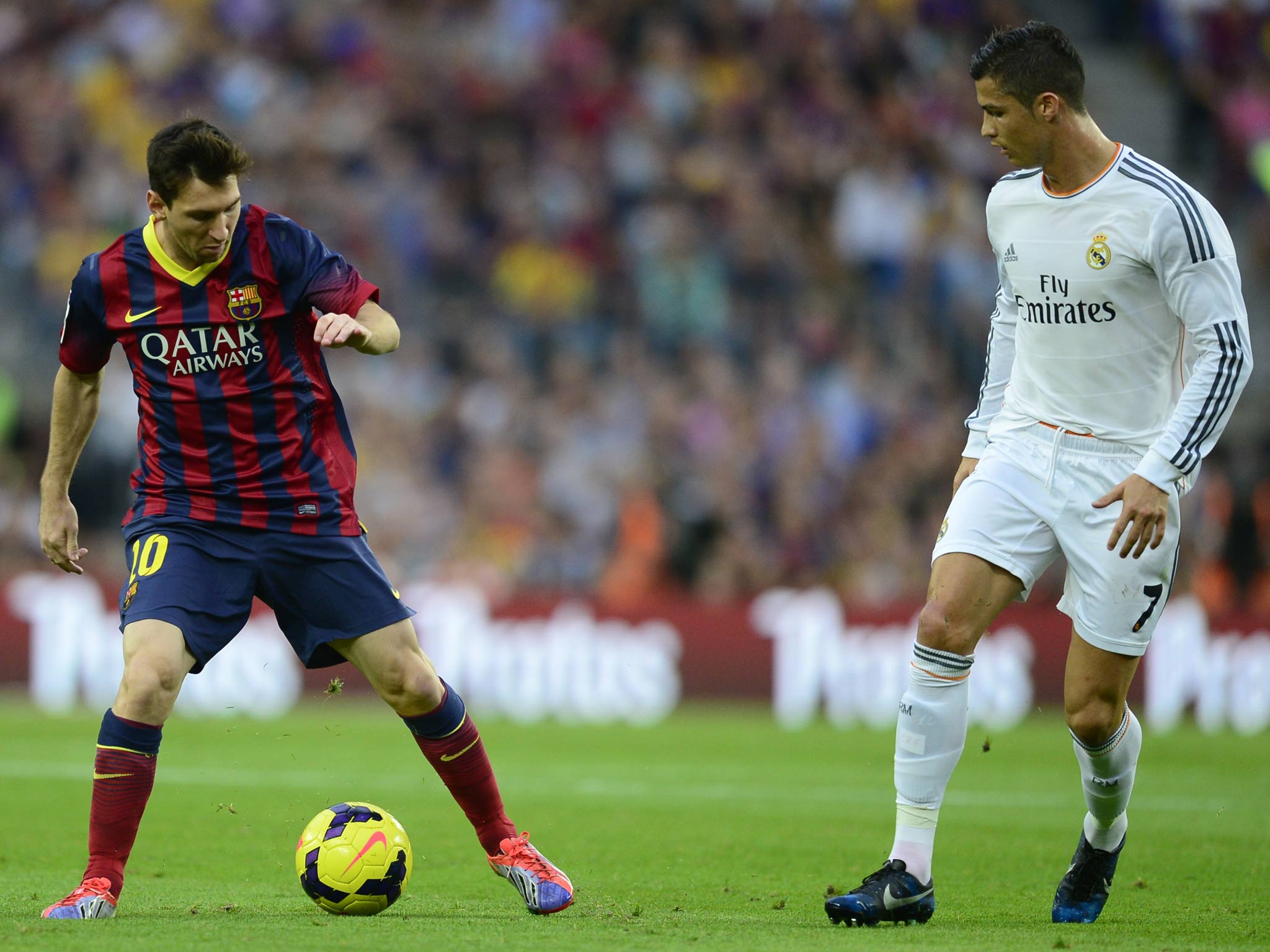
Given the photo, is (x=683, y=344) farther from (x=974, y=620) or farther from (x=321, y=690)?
(x=974, y=620)

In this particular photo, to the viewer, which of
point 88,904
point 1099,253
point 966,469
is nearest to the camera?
point 88,904

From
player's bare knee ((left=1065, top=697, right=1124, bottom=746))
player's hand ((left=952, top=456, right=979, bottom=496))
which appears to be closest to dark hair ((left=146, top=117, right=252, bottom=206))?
player's hand ((left=952, top=456, right=979, bottom=496))

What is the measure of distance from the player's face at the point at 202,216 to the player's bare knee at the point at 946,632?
2.29m

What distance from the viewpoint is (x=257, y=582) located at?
530cm

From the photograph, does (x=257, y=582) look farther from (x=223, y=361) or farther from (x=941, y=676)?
(x=941, y=676)

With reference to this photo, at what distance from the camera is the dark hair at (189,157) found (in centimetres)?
495

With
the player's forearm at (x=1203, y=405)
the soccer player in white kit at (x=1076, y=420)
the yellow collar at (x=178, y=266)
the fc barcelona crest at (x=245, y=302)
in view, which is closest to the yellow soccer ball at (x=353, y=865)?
the soccer player in white kit at (x=1076, y=420)

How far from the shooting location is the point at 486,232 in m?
17.8

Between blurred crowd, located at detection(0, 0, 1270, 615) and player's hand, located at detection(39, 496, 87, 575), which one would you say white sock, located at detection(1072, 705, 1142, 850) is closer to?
player's hand, located at detection(39, 496, 87, 575)

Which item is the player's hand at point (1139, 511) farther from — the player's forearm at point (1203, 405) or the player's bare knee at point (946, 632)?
the player's bare knee at point (946, 632)

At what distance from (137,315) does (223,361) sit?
28 cm

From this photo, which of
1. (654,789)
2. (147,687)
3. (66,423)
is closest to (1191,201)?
(147,687)

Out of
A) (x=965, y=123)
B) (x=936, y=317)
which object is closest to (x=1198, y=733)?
(x=936, y=317)

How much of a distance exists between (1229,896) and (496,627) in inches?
360
